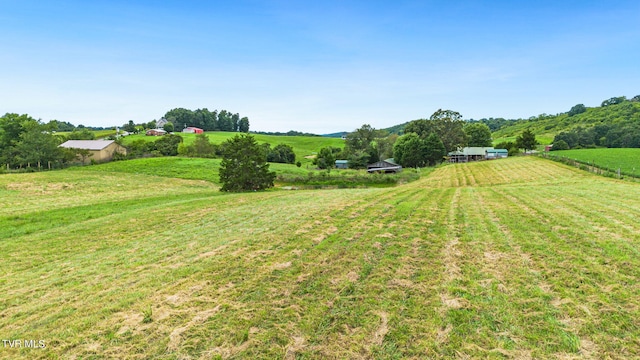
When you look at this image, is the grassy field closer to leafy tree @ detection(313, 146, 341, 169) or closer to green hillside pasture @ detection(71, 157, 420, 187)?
green hillside pasture @ detection(71, 157, 420, 187)

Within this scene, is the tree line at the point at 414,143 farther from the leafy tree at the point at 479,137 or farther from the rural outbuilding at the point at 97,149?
the rural outbuilding at the point at 97,149

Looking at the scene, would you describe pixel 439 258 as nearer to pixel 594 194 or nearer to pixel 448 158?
pixel 594 194

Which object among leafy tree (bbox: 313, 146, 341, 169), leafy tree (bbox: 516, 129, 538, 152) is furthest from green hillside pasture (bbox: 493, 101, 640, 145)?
leafy tree (bbox: 313, 146, 341, 169)

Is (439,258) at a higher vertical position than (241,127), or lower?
lower

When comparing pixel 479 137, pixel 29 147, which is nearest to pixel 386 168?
pixel 479 137

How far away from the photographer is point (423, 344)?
12.6 ft

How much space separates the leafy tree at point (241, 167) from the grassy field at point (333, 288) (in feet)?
47.4

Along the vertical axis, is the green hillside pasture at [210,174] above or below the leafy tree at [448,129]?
below

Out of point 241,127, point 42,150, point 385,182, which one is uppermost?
point 241,127

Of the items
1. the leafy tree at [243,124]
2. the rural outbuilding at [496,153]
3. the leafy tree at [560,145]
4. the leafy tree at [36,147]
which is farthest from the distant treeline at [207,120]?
the leafy tree at [560,145]

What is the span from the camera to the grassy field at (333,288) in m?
3.89

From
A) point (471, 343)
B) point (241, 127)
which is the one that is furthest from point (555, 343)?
point (241, 127)

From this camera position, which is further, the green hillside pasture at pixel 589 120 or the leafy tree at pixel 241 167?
the green hillside pasture at pixel 589 120

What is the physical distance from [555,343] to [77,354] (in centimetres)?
625
